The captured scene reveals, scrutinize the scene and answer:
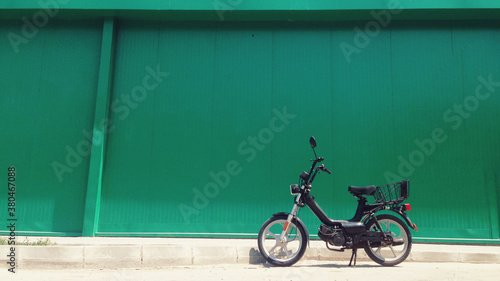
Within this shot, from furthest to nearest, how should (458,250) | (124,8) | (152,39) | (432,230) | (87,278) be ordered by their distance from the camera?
(152,39) → (124,8) → (432,230) → (458,250) → (87,278)

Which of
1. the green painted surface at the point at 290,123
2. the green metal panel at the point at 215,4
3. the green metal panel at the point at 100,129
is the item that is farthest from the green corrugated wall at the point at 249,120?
the green metal panel at the point at 215,4

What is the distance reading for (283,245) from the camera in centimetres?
466

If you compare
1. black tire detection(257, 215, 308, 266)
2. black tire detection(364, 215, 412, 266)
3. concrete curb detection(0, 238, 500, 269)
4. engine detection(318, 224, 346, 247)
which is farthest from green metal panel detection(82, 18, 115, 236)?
black tire detection(364, 215, 412, 266)

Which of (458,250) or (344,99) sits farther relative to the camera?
(344,99)

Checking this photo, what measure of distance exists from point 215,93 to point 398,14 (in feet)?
11.6

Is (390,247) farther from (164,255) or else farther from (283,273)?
(164,255)

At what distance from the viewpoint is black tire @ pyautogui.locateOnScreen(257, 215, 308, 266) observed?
455 cm

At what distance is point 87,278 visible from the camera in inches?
157

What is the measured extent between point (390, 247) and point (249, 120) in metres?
3.04

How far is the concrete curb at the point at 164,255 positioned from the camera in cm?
454

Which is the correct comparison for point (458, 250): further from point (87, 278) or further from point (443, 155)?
point (87, 278)

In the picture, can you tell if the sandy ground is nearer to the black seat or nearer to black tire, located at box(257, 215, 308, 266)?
black tire, located at box(257, 215, 308, 266)

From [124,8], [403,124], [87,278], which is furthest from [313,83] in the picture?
[87,278]

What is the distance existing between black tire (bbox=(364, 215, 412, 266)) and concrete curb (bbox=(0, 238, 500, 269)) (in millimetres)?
293
